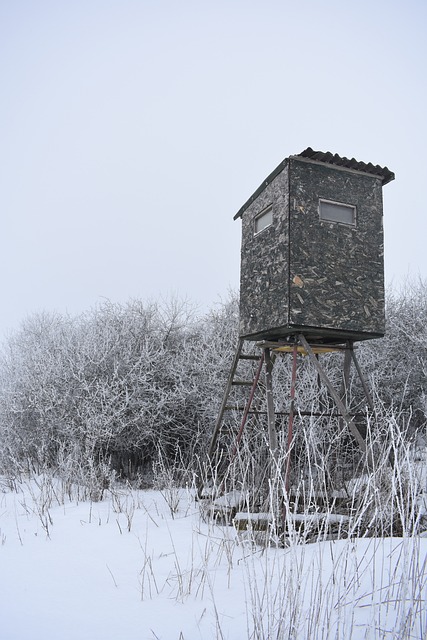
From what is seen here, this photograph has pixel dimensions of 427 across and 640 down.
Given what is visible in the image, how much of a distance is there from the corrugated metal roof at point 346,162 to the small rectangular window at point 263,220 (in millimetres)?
797

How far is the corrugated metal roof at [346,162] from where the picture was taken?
5.63 meters

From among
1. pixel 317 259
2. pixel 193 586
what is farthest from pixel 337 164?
pixel 193 586

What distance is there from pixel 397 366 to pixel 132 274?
20925 mm

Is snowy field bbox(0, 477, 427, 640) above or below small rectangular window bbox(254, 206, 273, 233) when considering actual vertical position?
below

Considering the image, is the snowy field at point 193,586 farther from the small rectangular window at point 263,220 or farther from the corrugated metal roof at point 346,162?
the corrugated metal roof at point 346,162

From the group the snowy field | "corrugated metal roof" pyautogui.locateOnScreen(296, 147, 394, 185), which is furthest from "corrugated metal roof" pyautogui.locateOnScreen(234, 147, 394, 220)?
the snowy field

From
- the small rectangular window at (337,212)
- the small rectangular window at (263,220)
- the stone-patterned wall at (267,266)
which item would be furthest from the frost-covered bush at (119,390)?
the small rectangular window at (337,212)

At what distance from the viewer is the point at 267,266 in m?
5.89

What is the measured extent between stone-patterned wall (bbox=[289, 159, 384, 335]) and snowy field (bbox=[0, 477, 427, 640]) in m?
2.47

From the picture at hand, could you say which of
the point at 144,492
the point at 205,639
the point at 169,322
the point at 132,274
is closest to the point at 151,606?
the point at 205,639

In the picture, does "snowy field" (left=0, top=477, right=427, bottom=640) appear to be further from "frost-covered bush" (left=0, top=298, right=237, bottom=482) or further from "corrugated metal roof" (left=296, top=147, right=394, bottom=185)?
"corrugated metal roof" (left=296, top=147, right=394, bottom=185)

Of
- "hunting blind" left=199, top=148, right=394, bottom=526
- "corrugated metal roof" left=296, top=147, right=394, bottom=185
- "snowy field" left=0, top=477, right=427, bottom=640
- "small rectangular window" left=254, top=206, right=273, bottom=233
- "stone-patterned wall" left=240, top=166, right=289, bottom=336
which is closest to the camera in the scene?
"snowy field" left=0, top=477, right=427, bottom=640

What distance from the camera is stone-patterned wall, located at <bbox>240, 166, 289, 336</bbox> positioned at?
18.0ft

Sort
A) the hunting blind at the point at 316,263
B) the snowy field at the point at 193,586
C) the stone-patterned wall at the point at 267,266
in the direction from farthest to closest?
the stone-patterned wall at the point at 267,266 → the hunting blind at the point at 316,263 → the snowy field at the point at 193,586
